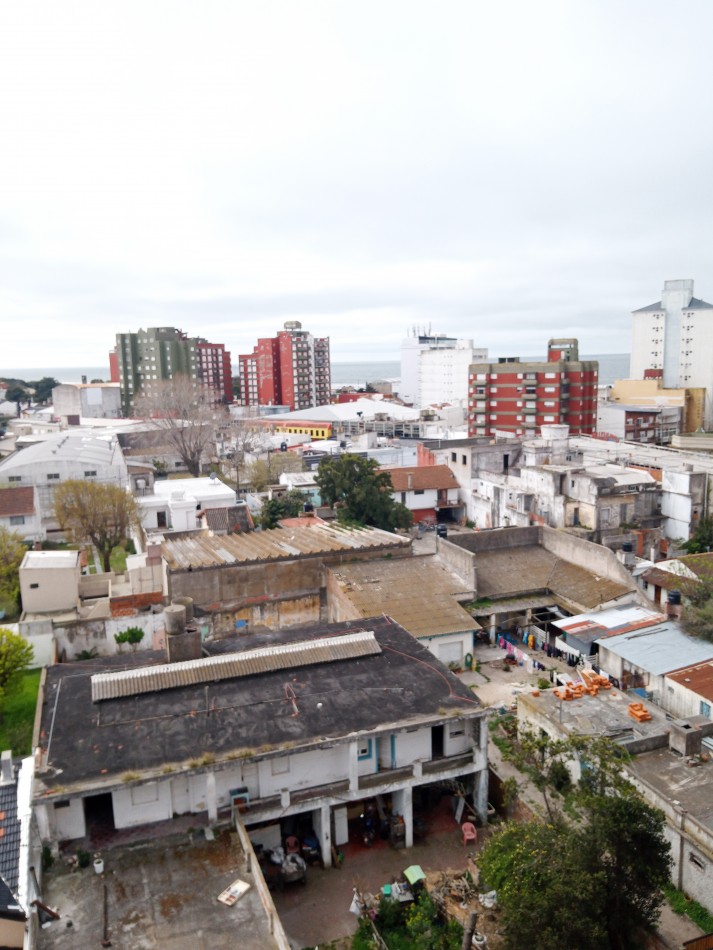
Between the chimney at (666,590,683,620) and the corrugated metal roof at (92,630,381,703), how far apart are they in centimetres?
1098

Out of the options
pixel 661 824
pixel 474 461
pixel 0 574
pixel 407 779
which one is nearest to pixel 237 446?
pixel 474 461

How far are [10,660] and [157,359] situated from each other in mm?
89938

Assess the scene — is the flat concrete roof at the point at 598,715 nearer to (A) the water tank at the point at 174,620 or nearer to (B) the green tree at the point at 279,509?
(A) the water tank at the point at 174,620

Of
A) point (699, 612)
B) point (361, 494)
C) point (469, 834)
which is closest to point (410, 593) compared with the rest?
point (699, 612)

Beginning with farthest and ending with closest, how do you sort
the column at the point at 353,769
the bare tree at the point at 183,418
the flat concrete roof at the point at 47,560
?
1. the bare tree at the point at 183,418
2. the flat concrete roof at the point at 47,560
3. the column at the point at 353,769

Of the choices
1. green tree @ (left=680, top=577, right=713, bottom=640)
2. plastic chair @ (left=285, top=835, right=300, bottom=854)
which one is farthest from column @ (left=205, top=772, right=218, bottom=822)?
green tree @ (left=680, top=577, right=713, bottom=640)

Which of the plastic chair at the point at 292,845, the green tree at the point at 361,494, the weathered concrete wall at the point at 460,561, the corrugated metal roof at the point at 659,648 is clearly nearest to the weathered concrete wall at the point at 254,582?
the weathered concrete wall at the point at 460,561

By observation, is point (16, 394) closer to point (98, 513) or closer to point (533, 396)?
point (533, 396)

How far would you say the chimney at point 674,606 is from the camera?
23.7 meters

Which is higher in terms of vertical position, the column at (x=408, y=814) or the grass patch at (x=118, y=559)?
the grass patch at (x=118, y=559)

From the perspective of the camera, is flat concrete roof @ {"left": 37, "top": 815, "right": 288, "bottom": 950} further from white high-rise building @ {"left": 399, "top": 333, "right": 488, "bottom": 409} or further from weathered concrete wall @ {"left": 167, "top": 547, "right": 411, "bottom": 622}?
white high-rise building @ {"left": 399, "top": 333, "right": 488, "bottom": 409}

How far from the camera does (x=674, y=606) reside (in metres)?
23.7

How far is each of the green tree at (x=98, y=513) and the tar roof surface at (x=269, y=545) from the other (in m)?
3.85

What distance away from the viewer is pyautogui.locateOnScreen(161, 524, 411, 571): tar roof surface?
27188mm
